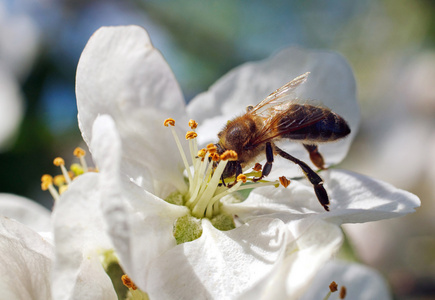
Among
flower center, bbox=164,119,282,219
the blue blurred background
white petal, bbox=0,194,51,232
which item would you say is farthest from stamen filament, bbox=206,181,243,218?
the blue blurred background

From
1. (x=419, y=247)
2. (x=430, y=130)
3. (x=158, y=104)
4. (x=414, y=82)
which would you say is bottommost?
(x=419, y=247)

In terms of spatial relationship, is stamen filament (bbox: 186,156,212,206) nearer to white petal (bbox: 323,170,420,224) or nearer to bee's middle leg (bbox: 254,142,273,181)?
bee's middle leg (bbox: 254,142,273,181)

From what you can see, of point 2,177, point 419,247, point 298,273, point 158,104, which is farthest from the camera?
point 419,247

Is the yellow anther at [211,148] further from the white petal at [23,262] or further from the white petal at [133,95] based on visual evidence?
the white petal at [23,262]

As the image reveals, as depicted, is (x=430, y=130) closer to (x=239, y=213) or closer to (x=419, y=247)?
(x=419, y=247)

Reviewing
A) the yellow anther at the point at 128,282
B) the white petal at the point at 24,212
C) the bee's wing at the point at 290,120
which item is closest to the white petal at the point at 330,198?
the bee's wing at the point at 290,120

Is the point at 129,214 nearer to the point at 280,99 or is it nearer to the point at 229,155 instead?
the point at 229,155

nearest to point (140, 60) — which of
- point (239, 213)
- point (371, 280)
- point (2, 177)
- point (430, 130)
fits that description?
point (239, 213)
